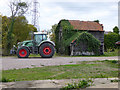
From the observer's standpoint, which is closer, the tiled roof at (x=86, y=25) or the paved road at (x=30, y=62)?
the paved road at (x=30, y=62)

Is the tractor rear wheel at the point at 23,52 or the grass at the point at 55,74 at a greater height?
the tractor rear wheel at the point at 23,52

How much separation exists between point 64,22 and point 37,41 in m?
10.3

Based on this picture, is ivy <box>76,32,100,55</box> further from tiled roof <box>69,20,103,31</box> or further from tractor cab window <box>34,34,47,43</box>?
tractor cab window <box>34,34,47,43</box>

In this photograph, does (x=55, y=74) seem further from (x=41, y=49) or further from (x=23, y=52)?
(x=23, y=52)

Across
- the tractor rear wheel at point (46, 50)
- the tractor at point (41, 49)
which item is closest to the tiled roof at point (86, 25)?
the tractor at point (41, 49)

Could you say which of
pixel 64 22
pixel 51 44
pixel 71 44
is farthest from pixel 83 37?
pixel 51 44

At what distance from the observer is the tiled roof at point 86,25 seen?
2877 cm

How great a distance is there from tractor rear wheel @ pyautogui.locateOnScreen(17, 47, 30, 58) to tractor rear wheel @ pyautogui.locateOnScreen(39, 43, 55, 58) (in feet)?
4.71

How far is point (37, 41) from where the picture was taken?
20.0m

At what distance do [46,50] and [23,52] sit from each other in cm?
239

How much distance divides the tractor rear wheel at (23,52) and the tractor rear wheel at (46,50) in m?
1.43

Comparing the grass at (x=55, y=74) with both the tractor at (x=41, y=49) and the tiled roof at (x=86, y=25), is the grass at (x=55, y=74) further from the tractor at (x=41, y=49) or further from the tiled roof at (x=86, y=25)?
the tiled roof at (x=86, y=25)

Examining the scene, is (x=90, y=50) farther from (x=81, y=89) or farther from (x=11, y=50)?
(x=81, y=89)

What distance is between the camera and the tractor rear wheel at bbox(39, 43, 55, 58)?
736 inches
